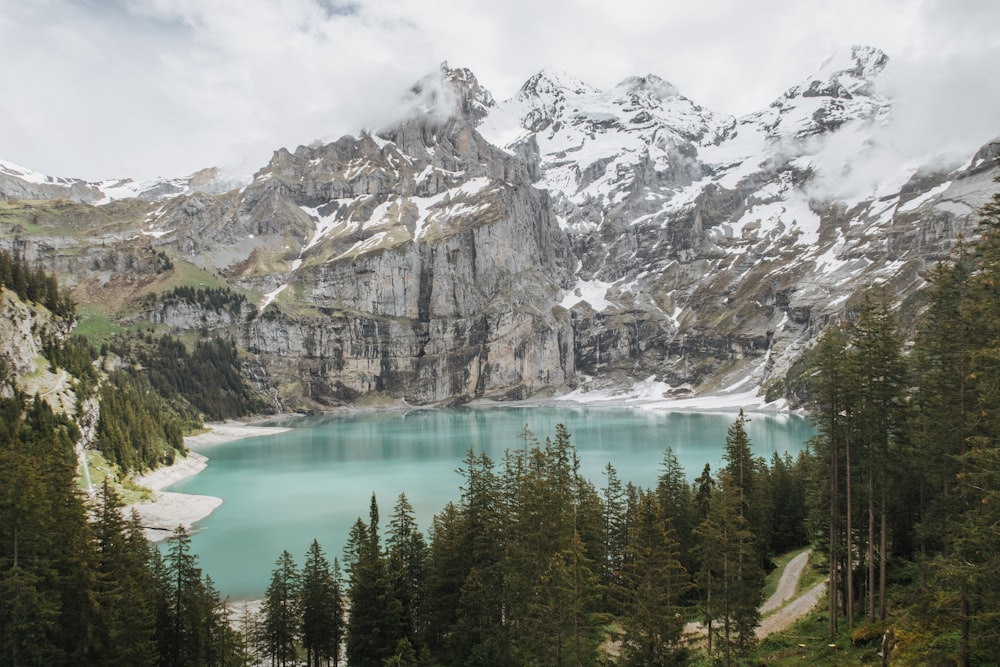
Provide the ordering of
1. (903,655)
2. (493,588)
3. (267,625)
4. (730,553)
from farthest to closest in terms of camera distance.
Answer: (267,625)
(493,588)
(730,553)
(903,655)

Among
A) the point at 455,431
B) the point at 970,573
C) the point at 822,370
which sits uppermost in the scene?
the point at 822,370

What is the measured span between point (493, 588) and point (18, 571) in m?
15.1

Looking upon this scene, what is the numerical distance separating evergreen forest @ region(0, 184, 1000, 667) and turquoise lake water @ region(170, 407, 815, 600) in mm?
11502

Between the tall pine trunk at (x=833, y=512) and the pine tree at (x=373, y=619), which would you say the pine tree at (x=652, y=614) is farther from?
the pine tree at (x=373, y=619)

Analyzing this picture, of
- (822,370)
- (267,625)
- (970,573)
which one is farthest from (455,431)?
(970,573)

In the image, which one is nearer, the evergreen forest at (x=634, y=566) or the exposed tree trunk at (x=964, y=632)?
the exposed tree trunk at (x=964, y=632)

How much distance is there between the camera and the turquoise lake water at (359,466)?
47281mm

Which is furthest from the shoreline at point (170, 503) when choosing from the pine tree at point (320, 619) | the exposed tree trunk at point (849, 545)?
the exposed tree trunk at point (849, 545)

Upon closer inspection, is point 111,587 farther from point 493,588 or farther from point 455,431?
point 455,431

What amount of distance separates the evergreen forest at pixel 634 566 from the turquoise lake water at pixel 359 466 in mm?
11502

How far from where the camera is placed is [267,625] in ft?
89.2

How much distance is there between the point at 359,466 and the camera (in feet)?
286

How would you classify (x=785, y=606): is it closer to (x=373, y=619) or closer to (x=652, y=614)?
(x=652, y=614)

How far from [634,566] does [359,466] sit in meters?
74.3
